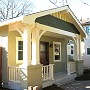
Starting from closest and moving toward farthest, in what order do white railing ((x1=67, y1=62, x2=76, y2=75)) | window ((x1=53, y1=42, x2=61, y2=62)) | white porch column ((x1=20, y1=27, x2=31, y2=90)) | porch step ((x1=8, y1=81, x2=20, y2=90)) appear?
white porch column ((x1=20, y1=27, x2=31, y2=90)), porch step ((x1=8, y1=81, x2=20, y2=90)), white railing ((x1=67, y1=62, x2=76, y2=75)), window ((x1=53, y1=42, x2=61, y2=62))

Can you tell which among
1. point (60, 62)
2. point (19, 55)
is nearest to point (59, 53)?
point (60, 62)

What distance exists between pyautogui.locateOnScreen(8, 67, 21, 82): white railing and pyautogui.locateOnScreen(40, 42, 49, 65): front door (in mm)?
4316

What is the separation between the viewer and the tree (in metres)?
34.7

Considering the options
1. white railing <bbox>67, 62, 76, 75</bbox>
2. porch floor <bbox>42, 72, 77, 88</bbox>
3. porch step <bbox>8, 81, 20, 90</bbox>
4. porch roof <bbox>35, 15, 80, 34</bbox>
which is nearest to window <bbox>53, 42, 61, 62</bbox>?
white railing <bbox>67, 62, 76, 75</bbox>

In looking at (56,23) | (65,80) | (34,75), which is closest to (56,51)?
(65,80)

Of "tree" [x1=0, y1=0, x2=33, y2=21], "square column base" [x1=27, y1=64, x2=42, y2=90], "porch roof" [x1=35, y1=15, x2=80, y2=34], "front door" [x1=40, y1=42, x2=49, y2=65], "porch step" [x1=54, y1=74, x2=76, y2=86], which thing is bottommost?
"porch step" [x1=54, y1=74, x2=76, y2=86]

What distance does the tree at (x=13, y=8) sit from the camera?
3469 cm

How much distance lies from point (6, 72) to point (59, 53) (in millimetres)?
6692

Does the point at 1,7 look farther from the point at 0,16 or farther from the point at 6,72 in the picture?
the point at 6,72

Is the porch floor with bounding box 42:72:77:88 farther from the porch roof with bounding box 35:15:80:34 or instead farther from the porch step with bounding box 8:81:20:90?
the porch roof with bounding box 35:15:80:34

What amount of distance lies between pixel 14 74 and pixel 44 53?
16.0 feet

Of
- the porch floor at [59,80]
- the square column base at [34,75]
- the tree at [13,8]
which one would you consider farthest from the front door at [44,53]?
the tree at [13,8]

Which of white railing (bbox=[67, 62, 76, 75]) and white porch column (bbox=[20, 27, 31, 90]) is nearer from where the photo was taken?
white porch column (bbox=[20, 27, 31, 90])

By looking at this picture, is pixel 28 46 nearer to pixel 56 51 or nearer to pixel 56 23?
pixel 56 23
